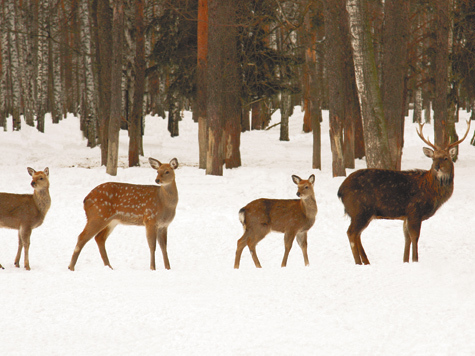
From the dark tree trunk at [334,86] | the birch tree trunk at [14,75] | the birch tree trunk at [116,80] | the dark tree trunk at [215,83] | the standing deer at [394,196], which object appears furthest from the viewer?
the birch tree trunk at [14,75]

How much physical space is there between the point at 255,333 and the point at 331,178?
397 inches

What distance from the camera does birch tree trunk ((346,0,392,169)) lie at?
42.5 ft

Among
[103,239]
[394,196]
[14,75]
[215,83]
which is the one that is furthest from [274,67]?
[14,75]

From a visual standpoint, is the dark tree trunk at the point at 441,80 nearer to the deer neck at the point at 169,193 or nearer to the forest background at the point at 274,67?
the forest background at the point at 274,67

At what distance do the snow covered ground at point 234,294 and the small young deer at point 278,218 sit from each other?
703 millimetres

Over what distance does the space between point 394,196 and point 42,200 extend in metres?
5.07

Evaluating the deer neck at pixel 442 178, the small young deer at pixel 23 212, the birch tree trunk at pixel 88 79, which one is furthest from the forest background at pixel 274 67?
the small young deer at pixel 23 212

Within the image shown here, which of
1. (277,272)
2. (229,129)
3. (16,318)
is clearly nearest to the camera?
(16,318)

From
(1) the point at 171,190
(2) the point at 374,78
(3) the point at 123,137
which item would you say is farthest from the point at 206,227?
(3) the point at 123,137

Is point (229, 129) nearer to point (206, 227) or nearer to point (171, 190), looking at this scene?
point (206, 227)

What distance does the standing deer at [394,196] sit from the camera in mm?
8141

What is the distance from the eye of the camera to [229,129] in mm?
17750

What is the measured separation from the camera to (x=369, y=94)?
43.1 feet

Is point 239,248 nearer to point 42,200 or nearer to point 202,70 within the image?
point 42,200
